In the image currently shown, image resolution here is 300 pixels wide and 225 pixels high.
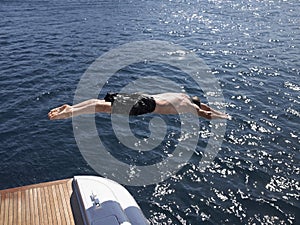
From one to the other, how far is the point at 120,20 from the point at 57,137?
33.1 m

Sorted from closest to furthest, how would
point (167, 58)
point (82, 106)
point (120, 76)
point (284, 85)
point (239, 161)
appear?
point (82, 106) < point (239, 161) < point (284, 85) < point (120, 76) < point (167, 58)

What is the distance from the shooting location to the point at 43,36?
42469 mm

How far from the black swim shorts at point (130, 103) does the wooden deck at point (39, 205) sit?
18.6ft

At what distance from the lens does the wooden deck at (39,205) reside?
14.7 metres

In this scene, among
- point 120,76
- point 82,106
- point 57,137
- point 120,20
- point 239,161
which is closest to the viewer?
point 82,106

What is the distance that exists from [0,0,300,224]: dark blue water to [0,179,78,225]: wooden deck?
8.54 feet

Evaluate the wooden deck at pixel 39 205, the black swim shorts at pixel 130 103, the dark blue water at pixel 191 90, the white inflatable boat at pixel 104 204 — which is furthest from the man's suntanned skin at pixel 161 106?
the dark blue water at pixel 191 90

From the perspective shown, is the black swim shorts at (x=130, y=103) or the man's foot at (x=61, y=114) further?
the black swim shorts at (x=130, y=103)

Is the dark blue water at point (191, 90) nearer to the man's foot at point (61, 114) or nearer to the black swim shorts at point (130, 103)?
the black swim shorts at point (130, 103)

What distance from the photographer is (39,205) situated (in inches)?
613

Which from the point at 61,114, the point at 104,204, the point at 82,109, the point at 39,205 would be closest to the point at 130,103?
the point at 82,109

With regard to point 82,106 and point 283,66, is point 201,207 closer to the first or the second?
point 82,106

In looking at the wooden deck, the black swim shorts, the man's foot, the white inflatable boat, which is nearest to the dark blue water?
the wooden deck

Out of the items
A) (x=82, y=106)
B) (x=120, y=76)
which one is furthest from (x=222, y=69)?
(x=82, y=106)
